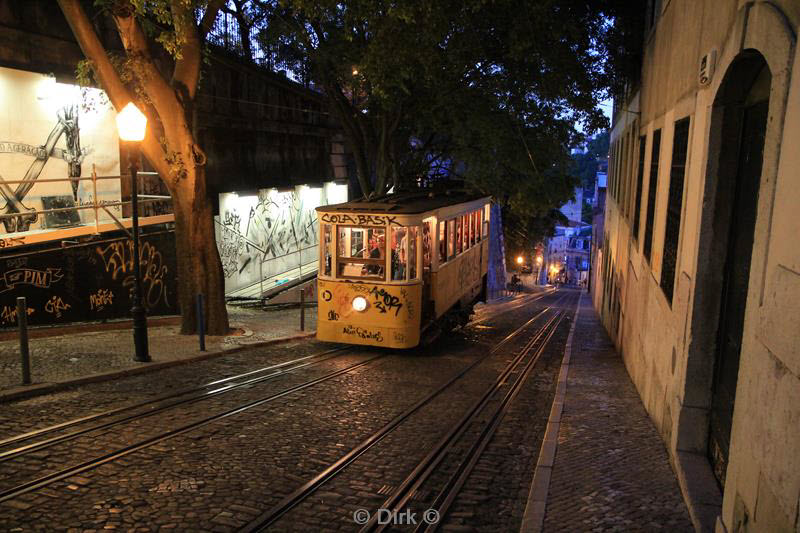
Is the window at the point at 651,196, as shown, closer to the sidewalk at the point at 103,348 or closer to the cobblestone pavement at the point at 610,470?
the cobblestone pavement at the point at 610,470

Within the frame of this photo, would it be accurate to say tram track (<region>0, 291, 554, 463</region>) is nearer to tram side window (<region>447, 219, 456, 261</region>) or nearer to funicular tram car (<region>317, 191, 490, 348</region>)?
funicular tram car (<region>317, 191, 490, 348</region>)

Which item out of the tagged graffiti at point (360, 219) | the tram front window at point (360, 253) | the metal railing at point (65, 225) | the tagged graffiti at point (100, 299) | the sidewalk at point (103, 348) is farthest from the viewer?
the tagged graffiti at point (100, 299)

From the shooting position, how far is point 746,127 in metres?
5.96

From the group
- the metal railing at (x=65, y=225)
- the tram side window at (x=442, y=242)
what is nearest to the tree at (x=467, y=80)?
the tram side window at (x=442, y=242)

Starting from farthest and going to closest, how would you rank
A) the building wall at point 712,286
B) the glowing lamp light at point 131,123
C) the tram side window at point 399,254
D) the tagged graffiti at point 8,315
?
the tram side window at point 399,254
the tagged graffiti at point 8,315
the glowing lamp light at point 131,123
the building wall at point 712,286

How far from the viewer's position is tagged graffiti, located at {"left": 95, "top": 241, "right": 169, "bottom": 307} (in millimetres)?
13586

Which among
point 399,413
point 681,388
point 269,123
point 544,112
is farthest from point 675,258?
point 269,123

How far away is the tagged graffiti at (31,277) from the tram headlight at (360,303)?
19.2 ft

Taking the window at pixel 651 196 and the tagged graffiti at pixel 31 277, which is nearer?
the window at pixel 651 196

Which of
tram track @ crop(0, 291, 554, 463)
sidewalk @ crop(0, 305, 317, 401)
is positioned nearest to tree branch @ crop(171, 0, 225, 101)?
sidewalk @ crop(0, 305, 317, 401)

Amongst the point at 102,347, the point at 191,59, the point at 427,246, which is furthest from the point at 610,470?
the point at 191,59

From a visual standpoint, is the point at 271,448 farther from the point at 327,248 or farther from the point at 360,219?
the point at 327,248

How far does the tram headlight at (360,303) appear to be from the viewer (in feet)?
40.4

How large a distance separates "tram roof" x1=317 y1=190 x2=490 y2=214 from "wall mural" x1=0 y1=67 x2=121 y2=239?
221 inches
